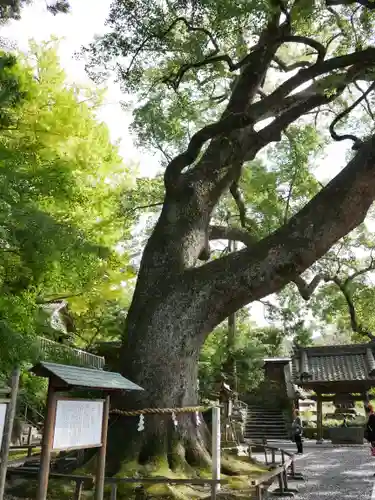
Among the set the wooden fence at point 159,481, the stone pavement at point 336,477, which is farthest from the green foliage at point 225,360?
the wooden fence at point 159,481

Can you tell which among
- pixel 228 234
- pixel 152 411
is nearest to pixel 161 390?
A: pixel 152 411

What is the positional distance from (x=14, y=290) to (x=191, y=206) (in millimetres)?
3382

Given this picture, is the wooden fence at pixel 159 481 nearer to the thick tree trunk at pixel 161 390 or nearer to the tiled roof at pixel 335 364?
the thick tree trunk at pixel 161 390

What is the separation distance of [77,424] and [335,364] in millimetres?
16531

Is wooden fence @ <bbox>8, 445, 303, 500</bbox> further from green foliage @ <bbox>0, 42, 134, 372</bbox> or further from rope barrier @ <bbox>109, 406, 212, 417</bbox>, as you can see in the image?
green foliage @ <bbox>0, 42, 134, 372</bbox>

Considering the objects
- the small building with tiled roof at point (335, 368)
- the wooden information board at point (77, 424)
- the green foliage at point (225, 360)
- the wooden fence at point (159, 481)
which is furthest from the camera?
the small building with tiled roof at point (335, 368)

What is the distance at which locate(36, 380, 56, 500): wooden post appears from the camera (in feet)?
11.3

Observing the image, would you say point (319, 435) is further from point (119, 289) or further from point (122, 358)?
point (122, 358)

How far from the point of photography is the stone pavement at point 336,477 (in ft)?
21.5

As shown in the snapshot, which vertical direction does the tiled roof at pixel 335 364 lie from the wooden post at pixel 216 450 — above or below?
above

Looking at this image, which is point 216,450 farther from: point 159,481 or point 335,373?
point 335,373

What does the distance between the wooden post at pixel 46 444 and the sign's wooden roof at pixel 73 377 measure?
5.3 inches

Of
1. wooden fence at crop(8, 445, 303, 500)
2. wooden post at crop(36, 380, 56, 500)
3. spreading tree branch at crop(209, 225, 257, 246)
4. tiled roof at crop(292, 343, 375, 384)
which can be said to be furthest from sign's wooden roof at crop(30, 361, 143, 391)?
tiled roof at crop(292, 343, 375, 384)

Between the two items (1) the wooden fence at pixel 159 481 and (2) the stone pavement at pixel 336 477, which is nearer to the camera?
(1) the wooden fence at pixel 159 481
